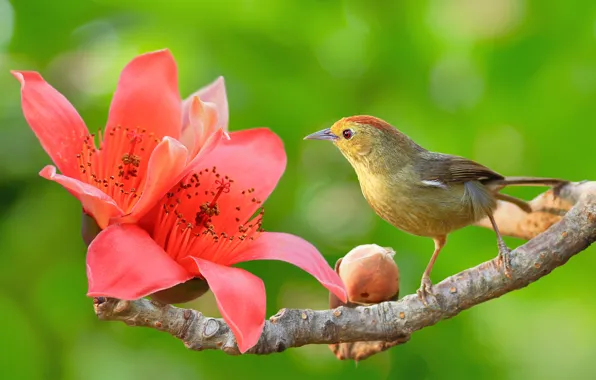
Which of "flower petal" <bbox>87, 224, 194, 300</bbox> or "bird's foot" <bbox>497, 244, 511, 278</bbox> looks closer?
"flower petal" <bbox>87, 224, 194, 300</bbox>

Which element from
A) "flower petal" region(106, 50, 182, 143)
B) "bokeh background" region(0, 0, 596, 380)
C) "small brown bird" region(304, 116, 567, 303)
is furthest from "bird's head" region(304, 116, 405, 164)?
"bokeh background" region(0, 0, 596, 380)

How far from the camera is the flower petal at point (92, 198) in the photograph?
1.41 ft

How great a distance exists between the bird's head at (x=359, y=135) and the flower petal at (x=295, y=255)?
87 mm

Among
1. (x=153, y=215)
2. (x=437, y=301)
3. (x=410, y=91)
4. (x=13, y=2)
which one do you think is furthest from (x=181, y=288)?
(x=13, y=2)

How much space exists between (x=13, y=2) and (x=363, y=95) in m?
0.58

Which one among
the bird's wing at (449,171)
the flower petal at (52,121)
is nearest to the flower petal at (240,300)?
the flower petal at (52,121)

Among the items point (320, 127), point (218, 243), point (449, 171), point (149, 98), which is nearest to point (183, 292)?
point (218, 243)

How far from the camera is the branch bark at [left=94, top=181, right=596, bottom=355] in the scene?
49 cm

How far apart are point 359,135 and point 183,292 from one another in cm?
18

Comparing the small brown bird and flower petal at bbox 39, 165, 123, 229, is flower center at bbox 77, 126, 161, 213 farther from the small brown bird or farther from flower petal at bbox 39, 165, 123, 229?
the small brown bird

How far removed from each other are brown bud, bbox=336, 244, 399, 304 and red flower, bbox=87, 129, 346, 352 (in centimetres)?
5

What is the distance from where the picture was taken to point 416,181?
629 millimetres

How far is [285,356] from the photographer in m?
1.10

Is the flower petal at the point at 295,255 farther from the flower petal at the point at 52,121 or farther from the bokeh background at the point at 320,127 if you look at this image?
the bokeh background at the point at 320,127
